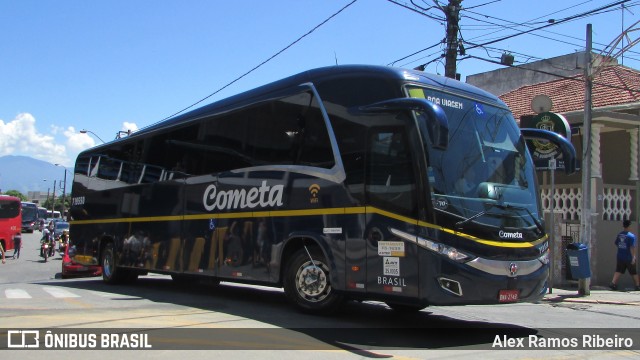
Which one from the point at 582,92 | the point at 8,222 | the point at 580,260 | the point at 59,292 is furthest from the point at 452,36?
the point at 8,222

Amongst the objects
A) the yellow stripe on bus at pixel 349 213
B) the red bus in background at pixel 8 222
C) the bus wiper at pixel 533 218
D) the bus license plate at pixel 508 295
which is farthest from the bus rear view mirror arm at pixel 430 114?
the red bus in background at pixel 8 222

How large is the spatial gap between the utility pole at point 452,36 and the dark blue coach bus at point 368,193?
768cm

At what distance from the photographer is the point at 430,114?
21.8 feet

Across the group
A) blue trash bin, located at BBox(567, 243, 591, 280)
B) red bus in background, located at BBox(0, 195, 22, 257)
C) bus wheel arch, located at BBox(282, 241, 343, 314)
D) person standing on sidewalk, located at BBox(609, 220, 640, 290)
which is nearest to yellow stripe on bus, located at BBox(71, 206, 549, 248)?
bus wheel arch, located at BBox(282, 241, 343, 314)

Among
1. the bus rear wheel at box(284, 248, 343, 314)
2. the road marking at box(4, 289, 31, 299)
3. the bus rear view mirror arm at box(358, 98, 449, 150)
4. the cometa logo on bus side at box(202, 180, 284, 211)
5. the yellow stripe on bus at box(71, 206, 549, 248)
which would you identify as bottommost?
the road marking at box(4, 289, 31, 299)

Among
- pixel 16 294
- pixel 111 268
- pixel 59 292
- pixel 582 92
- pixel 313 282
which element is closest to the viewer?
pixel 313 282

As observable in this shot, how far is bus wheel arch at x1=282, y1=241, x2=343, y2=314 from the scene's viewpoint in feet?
28.1

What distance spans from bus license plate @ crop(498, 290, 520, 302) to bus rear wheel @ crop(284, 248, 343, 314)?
231 cm

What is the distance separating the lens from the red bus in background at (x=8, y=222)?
33250 mm

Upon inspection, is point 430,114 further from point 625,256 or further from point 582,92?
point 582,92

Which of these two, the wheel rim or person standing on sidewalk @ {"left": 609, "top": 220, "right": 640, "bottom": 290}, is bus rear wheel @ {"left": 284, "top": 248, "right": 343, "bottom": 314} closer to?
the wheel rim

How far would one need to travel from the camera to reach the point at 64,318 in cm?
891

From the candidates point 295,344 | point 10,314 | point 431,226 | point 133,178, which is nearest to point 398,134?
point 431,226

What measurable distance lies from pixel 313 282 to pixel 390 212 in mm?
1879
